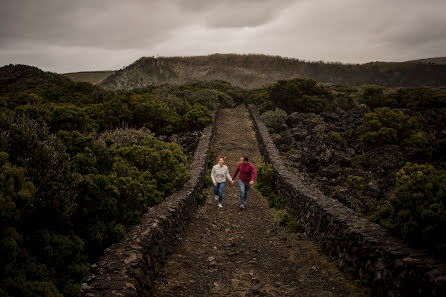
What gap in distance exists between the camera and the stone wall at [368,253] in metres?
4.21

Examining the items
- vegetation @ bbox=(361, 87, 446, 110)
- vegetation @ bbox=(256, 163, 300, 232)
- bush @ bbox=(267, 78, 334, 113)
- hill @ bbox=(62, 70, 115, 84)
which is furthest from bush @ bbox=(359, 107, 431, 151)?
hill @ bbox=(62, 70, 115, 84)

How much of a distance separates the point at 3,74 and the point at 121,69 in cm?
4623

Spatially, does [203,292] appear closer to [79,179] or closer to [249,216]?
[79,179]

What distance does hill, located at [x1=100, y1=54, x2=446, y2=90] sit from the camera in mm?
81081

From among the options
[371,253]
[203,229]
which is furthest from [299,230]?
[371,253]

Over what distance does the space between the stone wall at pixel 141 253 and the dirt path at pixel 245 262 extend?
0.36m

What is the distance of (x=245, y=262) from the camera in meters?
7.30

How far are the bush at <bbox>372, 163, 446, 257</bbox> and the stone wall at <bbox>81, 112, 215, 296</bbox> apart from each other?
4.38 m

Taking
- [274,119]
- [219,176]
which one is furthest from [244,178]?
[274,119]

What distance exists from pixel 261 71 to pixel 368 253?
9530 centimetres

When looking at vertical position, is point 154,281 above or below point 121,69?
below

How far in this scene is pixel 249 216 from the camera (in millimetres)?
10648

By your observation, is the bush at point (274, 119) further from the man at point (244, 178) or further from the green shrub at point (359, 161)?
the man at point (244, 178)

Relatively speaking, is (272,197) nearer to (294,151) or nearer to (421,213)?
(294,151)
